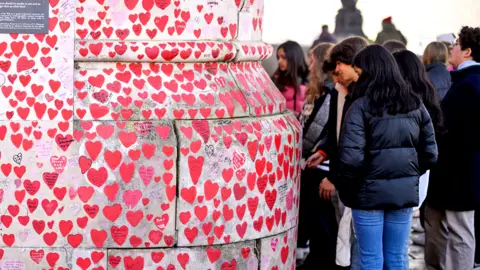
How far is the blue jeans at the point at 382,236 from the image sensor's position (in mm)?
5984

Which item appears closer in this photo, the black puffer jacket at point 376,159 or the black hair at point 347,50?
the black puffer jacket at point 376,159

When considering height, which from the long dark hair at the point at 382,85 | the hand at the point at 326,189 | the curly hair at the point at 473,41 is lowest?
the hand at the point at 326,189

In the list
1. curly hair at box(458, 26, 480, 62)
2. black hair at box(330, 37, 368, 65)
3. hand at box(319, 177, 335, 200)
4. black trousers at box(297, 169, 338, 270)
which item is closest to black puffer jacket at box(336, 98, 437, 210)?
hand at box(319, 177, 335, 200)

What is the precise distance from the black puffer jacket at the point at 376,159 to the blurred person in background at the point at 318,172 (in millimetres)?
1275

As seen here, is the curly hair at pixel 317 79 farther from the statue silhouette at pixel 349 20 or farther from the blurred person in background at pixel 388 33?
the statue silhouette at pixel 349 20

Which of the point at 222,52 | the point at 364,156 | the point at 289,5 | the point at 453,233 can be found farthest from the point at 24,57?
the point at 289,5

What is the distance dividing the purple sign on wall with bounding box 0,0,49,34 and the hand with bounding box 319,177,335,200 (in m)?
2.43

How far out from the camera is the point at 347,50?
686 cm

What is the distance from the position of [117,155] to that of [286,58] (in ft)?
14.1

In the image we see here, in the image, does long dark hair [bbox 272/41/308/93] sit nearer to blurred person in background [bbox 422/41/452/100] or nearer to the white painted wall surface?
blurred person in background [bbox 422/41/452/100]

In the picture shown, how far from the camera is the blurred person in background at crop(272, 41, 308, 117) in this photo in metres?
8.91

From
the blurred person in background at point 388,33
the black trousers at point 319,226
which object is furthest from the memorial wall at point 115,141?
the blurred person in background at point 388,33

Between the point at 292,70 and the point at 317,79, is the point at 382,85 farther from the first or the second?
the point at 292,70

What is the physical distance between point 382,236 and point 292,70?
317 cm
